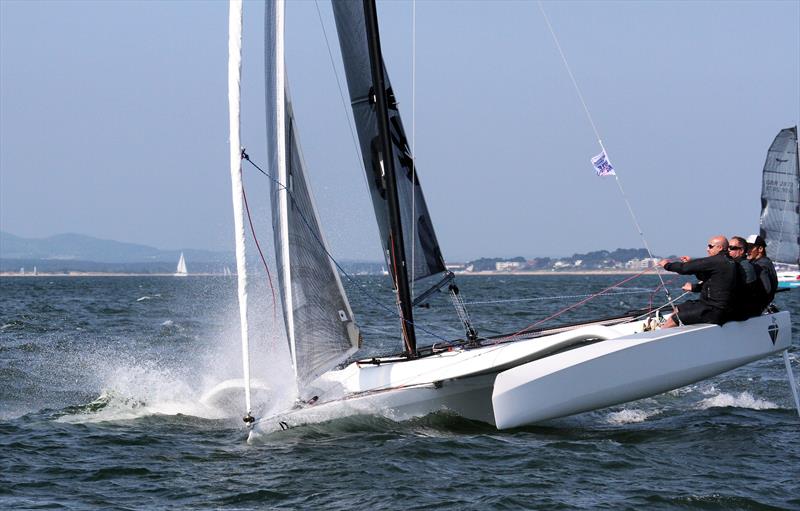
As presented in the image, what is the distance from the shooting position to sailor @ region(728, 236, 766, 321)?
27.9 ft

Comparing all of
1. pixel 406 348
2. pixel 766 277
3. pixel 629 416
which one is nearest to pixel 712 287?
pixel 766 277

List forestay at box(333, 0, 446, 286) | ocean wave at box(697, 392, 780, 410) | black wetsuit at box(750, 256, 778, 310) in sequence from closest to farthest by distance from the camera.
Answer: black wetsuit at box(750, 256, 778, 310), forestay at box(333, 0, 446, 286), ocean wave at box(697, 392, 780, 410)

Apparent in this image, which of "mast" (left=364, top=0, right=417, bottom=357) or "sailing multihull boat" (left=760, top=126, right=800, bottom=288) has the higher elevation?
"sailing multihull boat" (left=760, top=126, right=800, bottom=288)

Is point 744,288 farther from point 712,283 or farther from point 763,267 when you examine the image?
point 763,267

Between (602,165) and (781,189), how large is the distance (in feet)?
86.8

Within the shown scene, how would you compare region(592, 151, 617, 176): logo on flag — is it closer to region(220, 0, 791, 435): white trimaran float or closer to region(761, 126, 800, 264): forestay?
region(220, 0, 791, 435): white trimaran float

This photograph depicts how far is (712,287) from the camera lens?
27.8 feet

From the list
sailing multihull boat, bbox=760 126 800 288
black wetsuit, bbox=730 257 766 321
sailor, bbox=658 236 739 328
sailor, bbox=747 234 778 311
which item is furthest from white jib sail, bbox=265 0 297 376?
sailing multihull boat, bbox=760 126 800 288

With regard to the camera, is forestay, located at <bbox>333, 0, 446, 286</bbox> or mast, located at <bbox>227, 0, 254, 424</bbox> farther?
forestay, located at <bbox>333, 0, 446, 286</bbox>

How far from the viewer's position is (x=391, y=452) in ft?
25.8

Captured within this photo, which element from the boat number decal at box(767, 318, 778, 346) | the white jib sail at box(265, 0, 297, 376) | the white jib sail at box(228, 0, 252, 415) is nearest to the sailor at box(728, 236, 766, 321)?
the boat number decal at box(767, 318, 778, 346)

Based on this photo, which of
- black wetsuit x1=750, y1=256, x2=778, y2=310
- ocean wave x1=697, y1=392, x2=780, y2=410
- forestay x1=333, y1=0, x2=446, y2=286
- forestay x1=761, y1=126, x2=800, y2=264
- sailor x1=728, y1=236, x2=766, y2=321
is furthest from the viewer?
forestay x1=761, y1=126, x2=800, y2=264

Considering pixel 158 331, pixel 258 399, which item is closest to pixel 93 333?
pixel 158 331

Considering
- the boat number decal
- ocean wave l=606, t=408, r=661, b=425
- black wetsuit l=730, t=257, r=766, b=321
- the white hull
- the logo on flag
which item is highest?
the logo on flag
